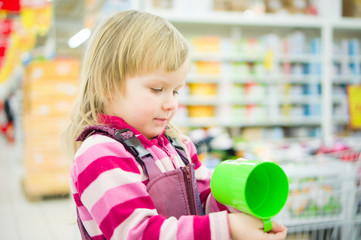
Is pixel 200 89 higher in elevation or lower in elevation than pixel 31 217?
higher

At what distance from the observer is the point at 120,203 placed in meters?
0.75

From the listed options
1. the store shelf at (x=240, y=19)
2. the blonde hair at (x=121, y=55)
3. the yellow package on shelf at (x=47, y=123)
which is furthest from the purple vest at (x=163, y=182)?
the yellow package on shelf at (x=47, y=123)

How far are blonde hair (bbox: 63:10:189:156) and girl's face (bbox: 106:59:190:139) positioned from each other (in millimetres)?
19

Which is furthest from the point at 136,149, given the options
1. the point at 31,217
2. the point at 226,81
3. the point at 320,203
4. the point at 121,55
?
the point at 226,81

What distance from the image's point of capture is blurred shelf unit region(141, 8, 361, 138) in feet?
16.8

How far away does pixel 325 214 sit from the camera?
1.85 metres

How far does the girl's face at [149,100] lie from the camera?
881 mm

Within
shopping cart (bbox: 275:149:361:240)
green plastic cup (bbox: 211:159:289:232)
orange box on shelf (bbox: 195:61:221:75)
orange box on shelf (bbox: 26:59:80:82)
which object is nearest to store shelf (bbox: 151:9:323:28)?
orange box on shelf (bbox: 195:61:221:75)

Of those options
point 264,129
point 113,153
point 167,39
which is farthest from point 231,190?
point 264,129

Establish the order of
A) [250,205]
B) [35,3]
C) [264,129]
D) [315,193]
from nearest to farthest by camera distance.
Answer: [250,205] → [315,193] → [35,3] → [264,129]

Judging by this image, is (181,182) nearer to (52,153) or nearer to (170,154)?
(170,154)

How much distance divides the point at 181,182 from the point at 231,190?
17 cm

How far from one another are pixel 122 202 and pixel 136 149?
0.15m

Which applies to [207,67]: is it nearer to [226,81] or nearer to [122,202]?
[226,81]
